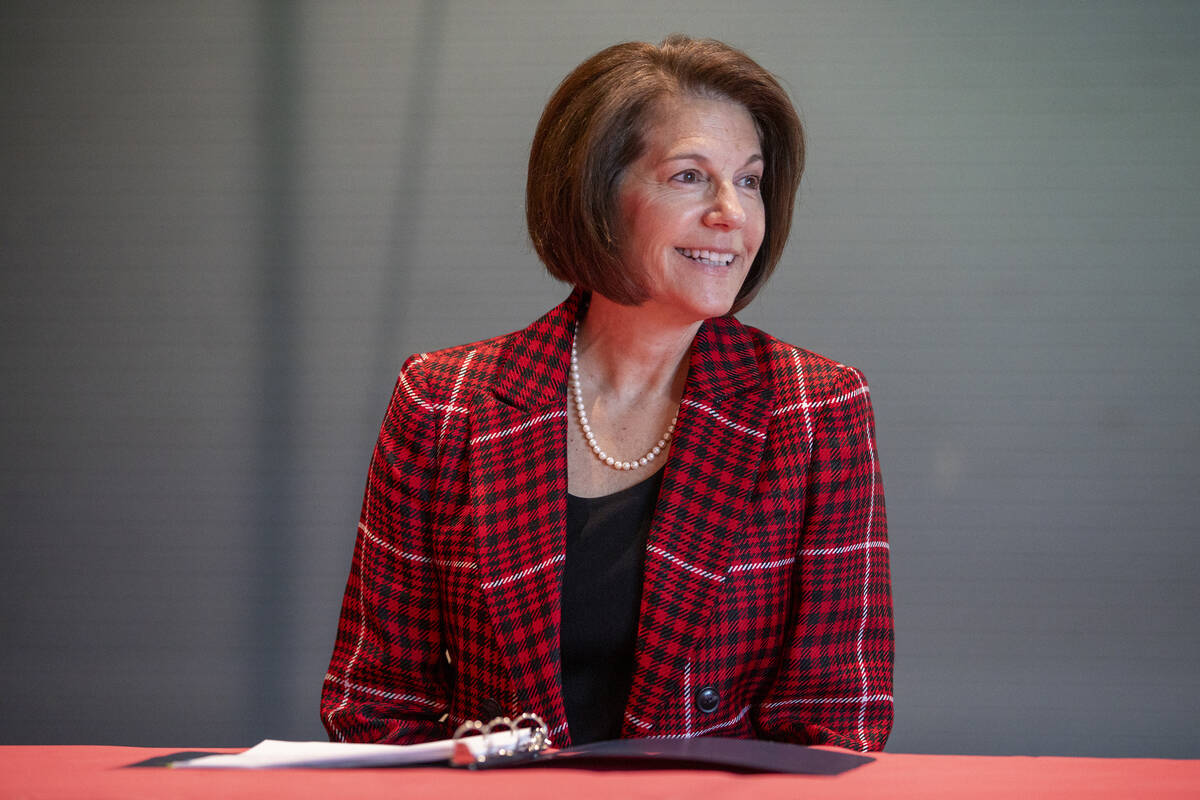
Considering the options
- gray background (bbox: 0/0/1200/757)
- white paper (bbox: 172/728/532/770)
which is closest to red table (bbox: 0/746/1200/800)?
white paper (bbox: 172/728/532/770)

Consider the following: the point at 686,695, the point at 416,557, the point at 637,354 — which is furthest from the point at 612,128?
the point at 686,695

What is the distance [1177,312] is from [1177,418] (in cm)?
22

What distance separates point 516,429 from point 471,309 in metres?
1.03

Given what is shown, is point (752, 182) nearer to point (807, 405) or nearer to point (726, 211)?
point (726, 211)

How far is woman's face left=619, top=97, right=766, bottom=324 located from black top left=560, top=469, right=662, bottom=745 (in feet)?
1.08

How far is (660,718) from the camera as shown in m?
1.40

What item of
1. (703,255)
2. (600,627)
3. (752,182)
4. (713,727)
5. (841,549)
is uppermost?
(752,182)

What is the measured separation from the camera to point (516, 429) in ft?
5.15

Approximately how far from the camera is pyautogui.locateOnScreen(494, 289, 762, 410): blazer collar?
158cm

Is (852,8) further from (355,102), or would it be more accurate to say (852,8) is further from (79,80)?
(79,80)

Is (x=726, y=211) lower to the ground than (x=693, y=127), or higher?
lower

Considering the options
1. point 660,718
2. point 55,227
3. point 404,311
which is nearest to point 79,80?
point 55,227

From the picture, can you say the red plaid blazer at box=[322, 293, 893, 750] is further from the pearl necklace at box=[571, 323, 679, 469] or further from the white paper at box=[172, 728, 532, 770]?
the white paper at box=[172, 728, 532, 770]

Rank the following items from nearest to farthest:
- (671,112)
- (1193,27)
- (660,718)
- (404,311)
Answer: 1. (660,718)
2. (671,112)
3. (1193,27)
4. (404,311)
